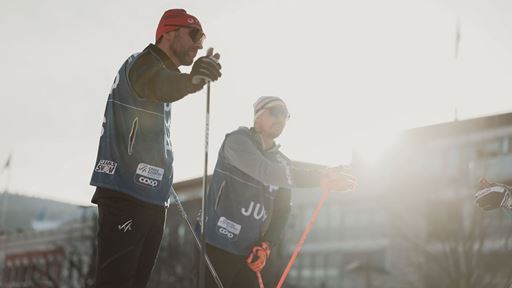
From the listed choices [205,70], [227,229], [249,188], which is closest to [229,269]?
[227,229]

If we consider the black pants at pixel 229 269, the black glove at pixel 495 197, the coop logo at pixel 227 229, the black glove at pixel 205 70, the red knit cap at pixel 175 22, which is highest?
the red knit cap at pixel 175 22

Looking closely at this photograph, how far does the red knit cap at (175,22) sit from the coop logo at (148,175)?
0.74m

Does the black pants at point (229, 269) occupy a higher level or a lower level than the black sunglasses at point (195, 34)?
lower

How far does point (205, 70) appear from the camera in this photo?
3762 mm

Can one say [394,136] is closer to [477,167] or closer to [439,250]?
[477,167]

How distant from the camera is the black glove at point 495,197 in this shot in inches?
228

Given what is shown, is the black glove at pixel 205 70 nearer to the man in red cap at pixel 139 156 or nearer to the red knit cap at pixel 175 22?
the man in red cap at pixel 139 156

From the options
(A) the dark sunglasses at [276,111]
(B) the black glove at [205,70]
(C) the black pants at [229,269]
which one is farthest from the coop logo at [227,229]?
(B) the black glove at [205,70]

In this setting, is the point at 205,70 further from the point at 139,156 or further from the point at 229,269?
the point at 229,269

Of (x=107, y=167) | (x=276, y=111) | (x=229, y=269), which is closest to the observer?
(x=107, y=167)

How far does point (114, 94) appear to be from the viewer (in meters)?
4.15

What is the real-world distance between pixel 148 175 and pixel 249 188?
1.77m

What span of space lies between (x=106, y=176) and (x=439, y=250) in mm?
24103

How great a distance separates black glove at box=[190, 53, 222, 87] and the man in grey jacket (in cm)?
180
